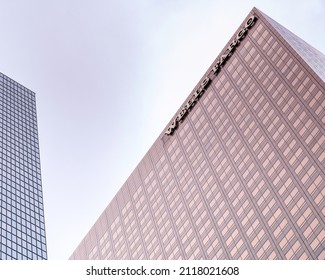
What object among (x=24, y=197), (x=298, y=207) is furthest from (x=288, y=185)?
(x=24, y=197)

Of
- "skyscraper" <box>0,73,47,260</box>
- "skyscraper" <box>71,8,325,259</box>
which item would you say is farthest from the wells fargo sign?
"skyscraper" <box>0,73,47,260</box>

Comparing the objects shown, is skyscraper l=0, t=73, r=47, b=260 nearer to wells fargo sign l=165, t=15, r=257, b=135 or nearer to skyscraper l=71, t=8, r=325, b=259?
skyscraper l=71, t=8, r=325, b=259

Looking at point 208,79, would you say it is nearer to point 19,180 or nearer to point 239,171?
point 239,171

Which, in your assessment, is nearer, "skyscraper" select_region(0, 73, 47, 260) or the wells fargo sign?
"skyscraper" select_region(0, 73, 47, 260)

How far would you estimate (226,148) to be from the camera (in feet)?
391

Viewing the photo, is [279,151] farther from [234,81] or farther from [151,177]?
[151,177]

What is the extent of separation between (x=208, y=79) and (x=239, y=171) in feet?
111

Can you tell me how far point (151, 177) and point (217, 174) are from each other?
85.1 feet

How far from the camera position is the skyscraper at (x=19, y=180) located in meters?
116

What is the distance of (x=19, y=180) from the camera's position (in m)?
136

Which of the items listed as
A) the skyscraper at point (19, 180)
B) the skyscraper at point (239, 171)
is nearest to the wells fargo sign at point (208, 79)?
the skyscraper at point (239, 171)

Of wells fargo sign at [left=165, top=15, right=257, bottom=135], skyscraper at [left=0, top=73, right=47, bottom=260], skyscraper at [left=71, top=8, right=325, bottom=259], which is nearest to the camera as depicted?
skyscraper at [left=71, top=8, right=325, bottom=259]

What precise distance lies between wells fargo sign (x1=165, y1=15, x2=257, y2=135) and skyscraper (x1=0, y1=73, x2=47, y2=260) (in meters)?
34.8

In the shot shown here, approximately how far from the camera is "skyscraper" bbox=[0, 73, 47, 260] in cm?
11625
